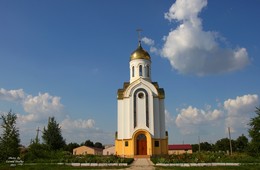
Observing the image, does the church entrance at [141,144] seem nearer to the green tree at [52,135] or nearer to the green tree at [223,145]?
the green tree at [52,135]

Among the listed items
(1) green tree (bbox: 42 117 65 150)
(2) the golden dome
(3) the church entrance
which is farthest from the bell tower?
(1) green tree (bbox: 42 117 65 150)

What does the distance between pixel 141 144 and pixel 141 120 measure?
8.75 ft

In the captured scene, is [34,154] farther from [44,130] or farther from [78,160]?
[44,130]

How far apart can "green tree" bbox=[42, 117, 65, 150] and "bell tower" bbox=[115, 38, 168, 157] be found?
907 cm

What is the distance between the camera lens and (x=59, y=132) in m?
39.0

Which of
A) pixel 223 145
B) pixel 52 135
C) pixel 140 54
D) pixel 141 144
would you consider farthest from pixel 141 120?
pixel 223 145

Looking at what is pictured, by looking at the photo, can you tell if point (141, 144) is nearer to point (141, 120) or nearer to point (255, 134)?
point (141, 120)

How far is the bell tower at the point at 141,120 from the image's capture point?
32781 millimetres

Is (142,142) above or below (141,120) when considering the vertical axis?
below

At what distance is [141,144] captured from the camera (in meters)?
32.9

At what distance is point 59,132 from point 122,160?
58.5 ft

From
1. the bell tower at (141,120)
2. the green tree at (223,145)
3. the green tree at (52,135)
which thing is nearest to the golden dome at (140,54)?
the bell tower at (141,120)

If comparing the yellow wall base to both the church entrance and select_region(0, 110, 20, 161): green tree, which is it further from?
select_region(0, 110, 20, 161): green tree

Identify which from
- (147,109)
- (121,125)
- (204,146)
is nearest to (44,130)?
(121,125)
